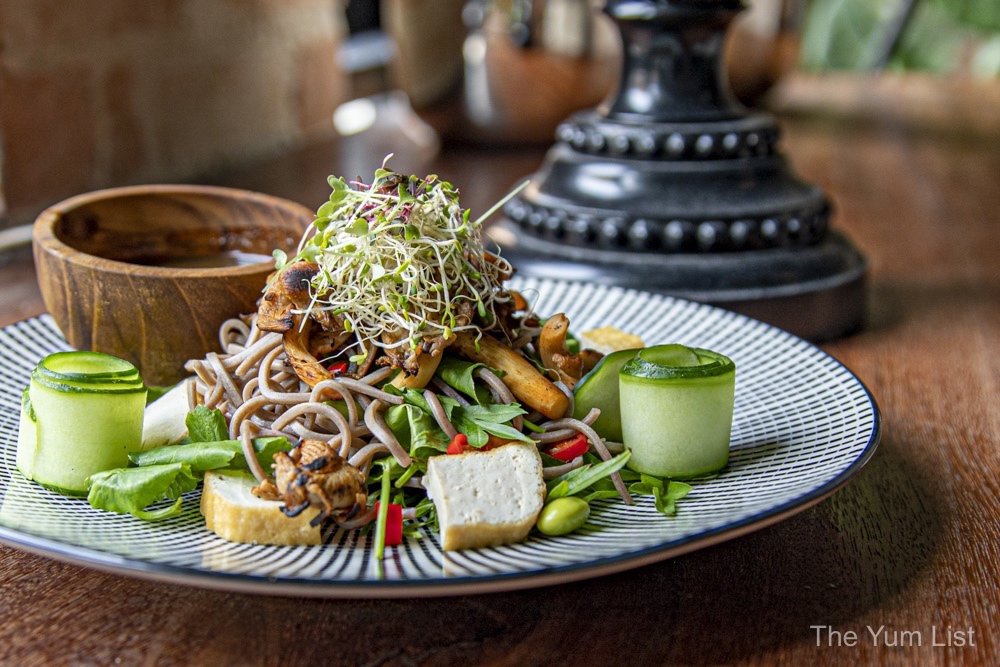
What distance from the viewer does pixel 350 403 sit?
104cm

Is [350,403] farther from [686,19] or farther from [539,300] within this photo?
[686,19]

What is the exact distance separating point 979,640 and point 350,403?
577 mm

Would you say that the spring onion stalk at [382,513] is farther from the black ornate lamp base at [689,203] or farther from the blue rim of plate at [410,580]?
the black ornate lamp base at [689,203]

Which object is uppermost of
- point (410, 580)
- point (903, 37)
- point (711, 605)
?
point (410, 580)

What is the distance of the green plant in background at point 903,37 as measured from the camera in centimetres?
534

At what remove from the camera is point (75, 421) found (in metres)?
0.93

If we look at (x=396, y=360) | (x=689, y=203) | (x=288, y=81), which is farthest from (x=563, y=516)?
(x=288, y=81)

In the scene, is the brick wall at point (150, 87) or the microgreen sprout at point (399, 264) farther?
the brick wall at point (150, 87)

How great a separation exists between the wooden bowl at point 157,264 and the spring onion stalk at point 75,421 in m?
0.17

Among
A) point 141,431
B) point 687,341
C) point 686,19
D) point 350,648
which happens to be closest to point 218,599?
point 350,648

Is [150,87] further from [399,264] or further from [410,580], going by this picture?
[410,580]

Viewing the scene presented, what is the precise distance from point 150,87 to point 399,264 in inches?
66.5

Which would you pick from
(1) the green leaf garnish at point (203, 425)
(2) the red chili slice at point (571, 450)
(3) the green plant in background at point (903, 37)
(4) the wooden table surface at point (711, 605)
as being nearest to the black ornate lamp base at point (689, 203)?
(4) the wooden table surface at point (711, 605)

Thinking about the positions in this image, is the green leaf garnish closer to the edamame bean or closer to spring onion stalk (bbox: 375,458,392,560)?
spring onion stalk (bbox: 375,458,392,560)
